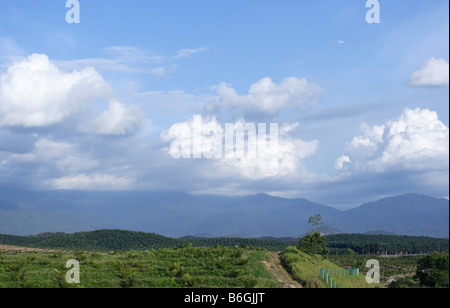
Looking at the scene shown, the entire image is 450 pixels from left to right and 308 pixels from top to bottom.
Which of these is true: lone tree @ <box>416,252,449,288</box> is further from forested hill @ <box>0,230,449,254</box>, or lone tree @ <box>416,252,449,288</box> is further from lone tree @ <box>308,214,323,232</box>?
forested hill @ <box>0,230,449,254</box>

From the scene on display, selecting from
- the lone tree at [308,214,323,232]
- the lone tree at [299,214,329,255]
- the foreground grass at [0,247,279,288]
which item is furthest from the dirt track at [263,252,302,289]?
the lone tree at [299,214,329,255]

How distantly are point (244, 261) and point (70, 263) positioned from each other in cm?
2076

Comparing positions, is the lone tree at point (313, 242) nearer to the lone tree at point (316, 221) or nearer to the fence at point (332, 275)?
the lone tree at point (316, 221)

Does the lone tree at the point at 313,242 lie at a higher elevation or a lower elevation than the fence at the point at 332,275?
higher

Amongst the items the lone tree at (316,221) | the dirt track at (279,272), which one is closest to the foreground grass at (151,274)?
the dirt track at (279,272)

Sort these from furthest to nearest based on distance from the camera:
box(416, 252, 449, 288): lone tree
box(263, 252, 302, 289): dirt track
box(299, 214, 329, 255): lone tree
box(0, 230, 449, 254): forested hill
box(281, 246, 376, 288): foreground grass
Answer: box(0, 230, 449, 254): forested hill → box(299, 214, 329, 255): lone tree → box(416, 252, 449, 288): lone tree → box(263, 252, 302, 289): dirt track → box(281, 246, 376, 288): foreground grass

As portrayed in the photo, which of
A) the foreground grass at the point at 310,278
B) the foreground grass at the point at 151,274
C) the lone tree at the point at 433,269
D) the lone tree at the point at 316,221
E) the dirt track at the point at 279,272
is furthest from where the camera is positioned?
the lone tree at the point at 316,221

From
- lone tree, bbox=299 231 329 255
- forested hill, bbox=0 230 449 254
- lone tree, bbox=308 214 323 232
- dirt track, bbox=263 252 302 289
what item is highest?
lone tree, bbox=308 214 323 232

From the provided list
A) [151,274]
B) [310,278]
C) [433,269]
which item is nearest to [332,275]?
[310,278]
